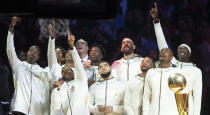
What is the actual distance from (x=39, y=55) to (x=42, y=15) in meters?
2.97

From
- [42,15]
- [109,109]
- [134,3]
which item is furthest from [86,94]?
[42,15]

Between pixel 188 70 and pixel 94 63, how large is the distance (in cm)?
101

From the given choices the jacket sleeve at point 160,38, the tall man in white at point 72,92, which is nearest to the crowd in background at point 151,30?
the jacket sleeve at point 160,38

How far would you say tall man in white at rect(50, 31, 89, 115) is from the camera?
13.2ft

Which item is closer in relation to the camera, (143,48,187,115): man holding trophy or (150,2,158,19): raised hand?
(143,48,187,115): man holding trophy

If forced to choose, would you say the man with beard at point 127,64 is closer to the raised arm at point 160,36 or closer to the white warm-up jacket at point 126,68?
the white warm-up jacket at point 126,68

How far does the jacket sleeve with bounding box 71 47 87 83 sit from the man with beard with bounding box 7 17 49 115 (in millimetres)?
443

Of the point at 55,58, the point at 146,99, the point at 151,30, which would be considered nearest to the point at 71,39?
the point at 55,58

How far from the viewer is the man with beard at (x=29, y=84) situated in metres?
4.19

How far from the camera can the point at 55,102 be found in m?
4.15

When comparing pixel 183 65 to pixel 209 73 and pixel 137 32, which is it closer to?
pixel 209 73

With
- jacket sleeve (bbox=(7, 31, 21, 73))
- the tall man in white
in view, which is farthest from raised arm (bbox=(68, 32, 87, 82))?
jacket sleeve (bbox=(7, 31, 21, 73))

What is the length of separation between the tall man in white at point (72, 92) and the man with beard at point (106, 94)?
9 cm

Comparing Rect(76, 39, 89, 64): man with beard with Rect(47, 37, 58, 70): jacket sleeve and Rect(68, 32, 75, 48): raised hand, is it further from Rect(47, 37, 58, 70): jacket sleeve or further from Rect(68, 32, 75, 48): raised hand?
Rect(47, 37, 58, 70): jacket sleeve
